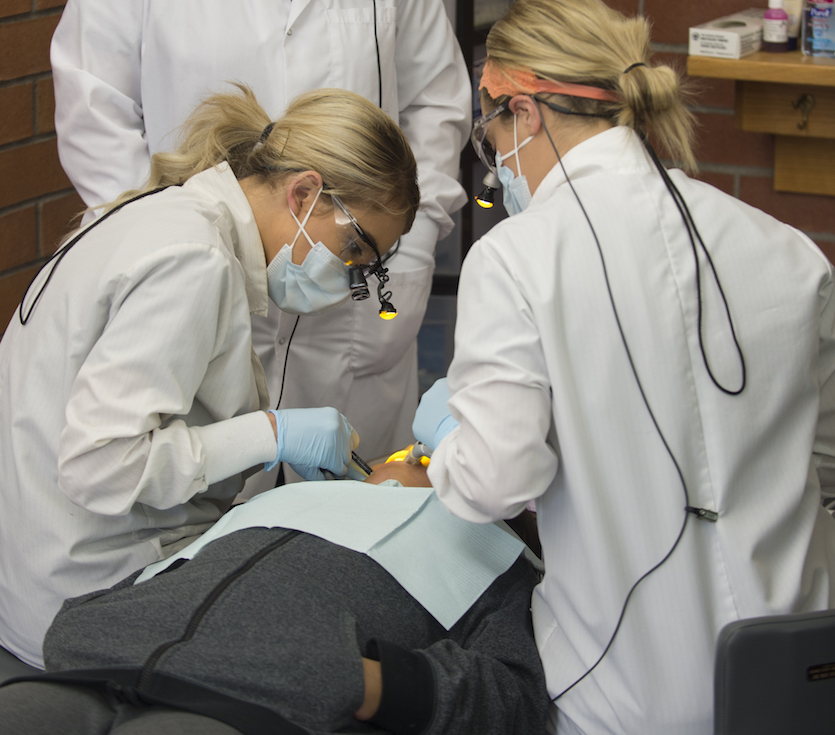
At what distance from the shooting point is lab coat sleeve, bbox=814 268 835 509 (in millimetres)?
1155

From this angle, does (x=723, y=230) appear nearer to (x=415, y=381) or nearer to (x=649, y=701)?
(x=649, y=701)

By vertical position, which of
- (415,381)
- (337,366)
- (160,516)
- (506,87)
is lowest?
(415,381)

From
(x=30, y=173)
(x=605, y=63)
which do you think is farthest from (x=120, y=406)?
(x=30, y=173)

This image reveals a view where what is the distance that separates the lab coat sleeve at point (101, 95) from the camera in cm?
188

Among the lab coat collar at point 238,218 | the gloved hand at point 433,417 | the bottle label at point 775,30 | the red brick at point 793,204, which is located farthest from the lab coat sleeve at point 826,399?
the red brick at point 793,204

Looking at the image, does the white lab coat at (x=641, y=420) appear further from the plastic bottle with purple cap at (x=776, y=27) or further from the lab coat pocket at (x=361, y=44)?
the plastic bottle with purple cap at (x=776, y=27)

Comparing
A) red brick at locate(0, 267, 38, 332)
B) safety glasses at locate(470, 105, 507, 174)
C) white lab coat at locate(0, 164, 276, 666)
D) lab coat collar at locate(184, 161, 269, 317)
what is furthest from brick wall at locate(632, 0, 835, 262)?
red brick at locate(0, 267, 38, 332)

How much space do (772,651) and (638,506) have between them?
0.21 metres

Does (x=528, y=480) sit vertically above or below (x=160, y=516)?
above

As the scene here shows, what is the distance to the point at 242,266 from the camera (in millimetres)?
1497

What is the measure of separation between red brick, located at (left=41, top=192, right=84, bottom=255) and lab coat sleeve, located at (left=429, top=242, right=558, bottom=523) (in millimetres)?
1621

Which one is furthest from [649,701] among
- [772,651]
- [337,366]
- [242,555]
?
[337,366]

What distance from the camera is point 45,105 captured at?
89.5 inches

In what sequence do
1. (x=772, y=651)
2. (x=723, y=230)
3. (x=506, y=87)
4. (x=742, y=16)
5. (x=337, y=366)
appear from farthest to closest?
1. (x=742, y=16)
2. (x=337, y=366)
3. (x=506, y=87)
4. (x=723, y=230)
5. (x=772, y=651)
